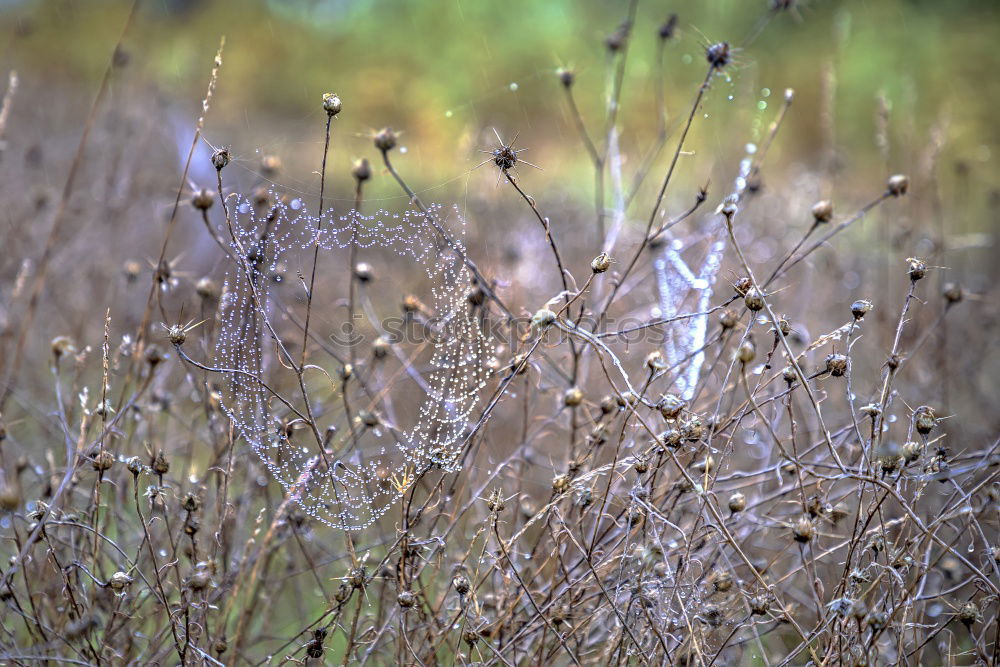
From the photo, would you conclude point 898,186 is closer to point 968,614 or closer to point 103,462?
point 968,614

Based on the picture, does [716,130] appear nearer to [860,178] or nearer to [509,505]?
[860,178]

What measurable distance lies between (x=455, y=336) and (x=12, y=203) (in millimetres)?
2141

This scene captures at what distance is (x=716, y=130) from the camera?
3.97m

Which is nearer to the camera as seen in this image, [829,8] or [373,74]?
[829,8]

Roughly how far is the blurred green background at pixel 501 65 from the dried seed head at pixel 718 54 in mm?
2763

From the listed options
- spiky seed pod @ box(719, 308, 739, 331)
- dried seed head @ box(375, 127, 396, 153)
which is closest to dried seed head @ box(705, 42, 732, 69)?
spiky seed pod @ box(719, 308, 739, 331)

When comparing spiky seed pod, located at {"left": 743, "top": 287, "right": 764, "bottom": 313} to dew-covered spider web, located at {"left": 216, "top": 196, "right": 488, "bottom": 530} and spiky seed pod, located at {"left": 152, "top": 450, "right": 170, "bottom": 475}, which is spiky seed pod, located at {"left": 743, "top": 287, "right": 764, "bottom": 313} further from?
spiky seed pod, located at {"left": 152, "top": 450, "right": 170, "bottom": 475}

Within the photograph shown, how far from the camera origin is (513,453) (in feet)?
4.88

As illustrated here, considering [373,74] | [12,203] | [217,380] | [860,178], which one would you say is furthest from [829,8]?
[217,380]

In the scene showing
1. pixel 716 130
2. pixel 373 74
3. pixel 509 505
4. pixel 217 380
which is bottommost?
pixel 509 505

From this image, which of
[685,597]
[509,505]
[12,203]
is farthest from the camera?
[12,203]

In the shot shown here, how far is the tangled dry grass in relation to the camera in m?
1.19

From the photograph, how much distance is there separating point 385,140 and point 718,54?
1.93 feet

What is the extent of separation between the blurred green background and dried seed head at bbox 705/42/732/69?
9.06 feet
